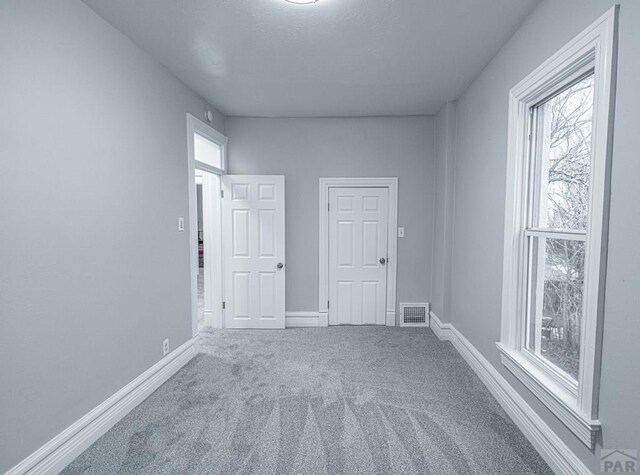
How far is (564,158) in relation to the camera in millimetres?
1752

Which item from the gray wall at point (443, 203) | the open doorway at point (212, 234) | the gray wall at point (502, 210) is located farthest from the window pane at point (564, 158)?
the open doorway at point (212, 234)

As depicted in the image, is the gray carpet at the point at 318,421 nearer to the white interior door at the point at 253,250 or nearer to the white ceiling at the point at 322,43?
the white interior door at the point at 253,250

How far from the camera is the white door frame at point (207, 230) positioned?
2979 mm

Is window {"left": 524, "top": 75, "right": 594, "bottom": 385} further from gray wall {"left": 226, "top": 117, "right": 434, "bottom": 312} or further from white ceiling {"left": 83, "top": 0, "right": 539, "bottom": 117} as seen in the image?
gray wall {"left": 226, "top": 117, "right": 434, "bottom": 312}

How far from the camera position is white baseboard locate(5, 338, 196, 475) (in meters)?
1.55

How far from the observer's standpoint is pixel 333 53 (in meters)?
2.33

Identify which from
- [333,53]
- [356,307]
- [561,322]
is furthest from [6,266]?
[356,307]

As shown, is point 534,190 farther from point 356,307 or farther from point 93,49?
point 93,49

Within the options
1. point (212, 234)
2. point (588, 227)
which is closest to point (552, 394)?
point (588, 227)

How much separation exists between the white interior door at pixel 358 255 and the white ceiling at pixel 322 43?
3.93 feet

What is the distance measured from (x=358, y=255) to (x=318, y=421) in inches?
85.1

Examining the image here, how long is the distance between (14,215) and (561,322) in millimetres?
2904

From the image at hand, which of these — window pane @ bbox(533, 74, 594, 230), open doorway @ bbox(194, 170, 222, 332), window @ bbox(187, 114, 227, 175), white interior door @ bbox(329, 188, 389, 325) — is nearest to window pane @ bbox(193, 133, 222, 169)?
window @ bbox(187, 114, 227, 175)

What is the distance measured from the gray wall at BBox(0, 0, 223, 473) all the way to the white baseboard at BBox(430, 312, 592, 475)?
2.66 metres
